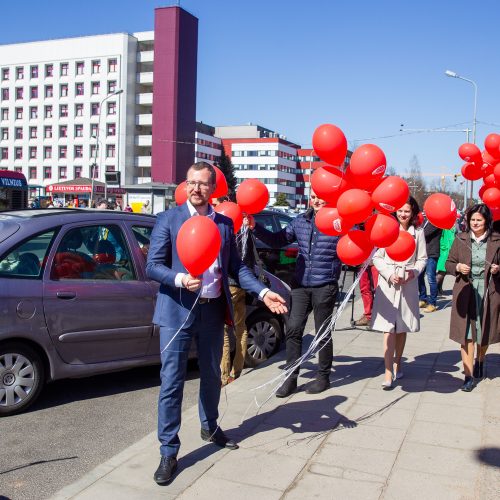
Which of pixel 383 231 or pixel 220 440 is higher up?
pixel 383 231

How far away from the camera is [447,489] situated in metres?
3.70

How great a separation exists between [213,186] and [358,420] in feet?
7.79

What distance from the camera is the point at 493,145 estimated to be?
5.95 metres

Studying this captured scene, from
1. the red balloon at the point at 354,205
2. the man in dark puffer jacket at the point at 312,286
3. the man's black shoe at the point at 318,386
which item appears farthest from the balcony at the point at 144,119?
the red balloon at the point at 354,205

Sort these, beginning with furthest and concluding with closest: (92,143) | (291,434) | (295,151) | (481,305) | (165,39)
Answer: (295,151) < (92,143) < (165,39) < (481,305) < (291,434)

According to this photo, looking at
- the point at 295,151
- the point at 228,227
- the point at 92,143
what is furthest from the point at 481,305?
the point at 295,151

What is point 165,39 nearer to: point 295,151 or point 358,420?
point 295,151

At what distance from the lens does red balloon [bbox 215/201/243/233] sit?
18.2 ft

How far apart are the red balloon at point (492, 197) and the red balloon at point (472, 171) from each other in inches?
19.9

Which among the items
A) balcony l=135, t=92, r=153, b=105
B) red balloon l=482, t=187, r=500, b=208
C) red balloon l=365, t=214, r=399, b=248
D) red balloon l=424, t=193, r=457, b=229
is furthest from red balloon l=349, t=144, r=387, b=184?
balcony l=135, t=92, r=153, b=105

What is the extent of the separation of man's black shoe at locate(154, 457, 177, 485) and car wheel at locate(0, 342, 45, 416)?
1.78 meters

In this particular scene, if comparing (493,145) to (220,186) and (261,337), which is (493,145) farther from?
(261,337)

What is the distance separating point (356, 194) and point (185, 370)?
1803 millimetres

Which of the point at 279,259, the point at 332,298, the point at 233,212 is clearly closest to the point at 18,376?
the point at 233,212
